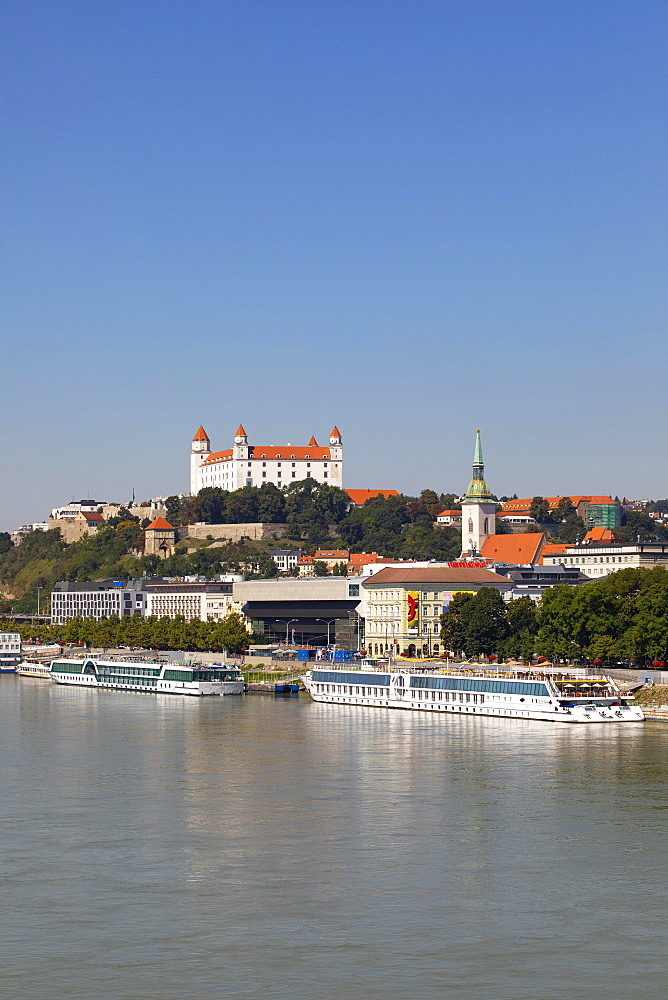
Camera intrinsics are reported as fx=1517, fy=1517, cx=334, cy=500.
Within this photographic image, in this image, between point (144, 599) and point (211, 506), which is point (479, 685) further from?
point (211, 506)

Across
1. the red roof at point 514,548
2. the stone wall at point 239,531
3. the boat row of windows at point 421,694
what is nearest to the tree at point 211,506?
the stone wall at point 239,531

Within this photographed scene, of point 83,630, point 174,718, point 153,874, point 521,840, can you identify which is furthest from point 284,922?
point 83,630

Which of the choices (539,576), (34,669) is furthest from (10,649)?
(539,576)

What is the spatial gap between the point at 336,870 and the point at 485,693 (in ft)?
95.9

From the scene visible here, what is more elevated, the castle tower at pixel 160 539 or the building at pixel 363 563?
the castle tower at pixel 160 539

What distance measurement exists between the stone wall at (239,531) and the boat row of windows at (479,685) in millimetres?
84801

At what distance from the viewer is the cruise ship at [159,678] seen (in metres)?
72.0

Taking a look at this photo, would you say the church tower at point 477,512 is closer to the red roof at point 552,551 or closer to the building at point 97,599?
the red roof at point 552,551

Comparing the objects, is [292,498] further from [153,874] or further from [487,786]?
[153,874]

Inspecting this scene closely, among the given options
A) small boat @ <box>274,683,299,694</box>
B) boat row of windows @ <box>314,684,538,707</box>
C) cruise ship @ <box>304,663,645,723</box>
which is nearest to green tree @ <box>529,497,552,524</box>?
small boat @ <box>274,683,299,694</box>

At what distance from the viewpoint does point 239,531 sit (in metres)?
144

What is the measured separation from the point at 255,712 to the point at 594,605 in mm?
16122

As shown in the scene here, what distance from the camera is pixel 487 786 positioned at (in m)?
35.7

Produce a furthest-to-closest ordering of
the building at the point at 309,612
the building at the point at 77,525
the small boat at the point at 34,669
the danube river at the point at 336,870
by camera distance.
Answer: the building at the point at 77,525 → the building at the point at 309,612 → the small boat at the point at 34,669 → the danube river at the point at 336,870
